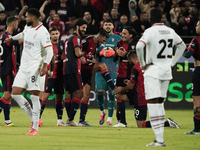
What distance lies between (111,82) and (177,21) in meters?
8.34

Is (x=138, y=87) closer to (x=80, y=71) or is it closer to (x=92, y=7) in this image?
(x=80, y=71)

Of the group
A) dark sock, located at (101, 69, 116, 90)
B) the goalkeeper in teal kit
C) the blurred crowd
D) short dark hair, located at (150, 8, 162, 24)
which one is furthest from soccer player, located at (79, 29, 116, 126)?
the blurred crowd

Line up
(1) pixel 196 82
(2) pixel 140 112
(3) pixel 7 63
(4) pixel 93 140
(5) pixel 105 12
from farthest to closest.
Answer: (5) pixel 105 12 < (3) pixel 7 63 < (2) pixel 140 112 < (1) pixel 196 82 < (4) pixel 93 140

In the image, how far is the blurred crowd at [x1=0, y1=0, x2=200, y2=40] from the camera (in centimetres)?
1741

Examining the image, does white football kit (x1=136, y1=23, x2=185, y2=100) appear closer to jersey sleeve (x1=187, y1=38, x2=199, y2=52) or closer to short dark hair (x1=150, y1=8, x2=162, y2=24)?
short dark hair (x1=150, y1=8, x2=162, y2=24)

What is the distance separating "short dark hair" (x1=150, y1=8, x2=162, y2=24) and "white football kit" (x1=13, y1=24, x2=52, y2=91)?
209 cm

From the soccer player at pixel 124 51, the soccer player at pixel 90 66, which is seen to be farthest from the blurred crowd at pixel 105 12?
the soccer player at pixel 90 66

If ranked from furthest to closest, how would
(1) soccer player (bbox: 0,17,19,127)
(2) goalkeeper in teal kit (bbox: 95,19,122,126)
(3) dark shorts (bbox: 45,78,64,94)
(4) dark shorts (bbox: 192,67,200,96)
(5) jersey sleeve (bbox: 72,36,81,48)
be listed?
(2) goalkeeper in teal kit (bbox: 95,19,122,126) → (3) dark shorts (bbox: 45,78,64,94) → (1) soccer player (bbox: 0,17,19,127) → (5) jersey sleeve (bbox: 72,36,81,48) → (4) dark shorts (bbox: 192,67,200,96)

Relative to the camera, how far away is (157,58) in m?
7.09

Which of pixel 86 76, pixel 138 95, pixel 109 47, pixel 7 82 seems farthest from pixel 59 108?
pixel 109 47

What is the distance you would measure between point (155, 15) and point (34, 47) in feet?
8.06

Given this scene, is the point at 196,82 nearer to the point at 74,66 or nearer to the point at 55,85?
the point at 74,66

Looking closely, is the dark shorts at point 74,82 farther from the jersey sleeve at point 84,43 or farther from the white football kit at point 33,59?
the white football kit at point 33,59

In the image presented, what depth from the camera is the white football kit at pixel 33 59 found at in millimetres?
8172
